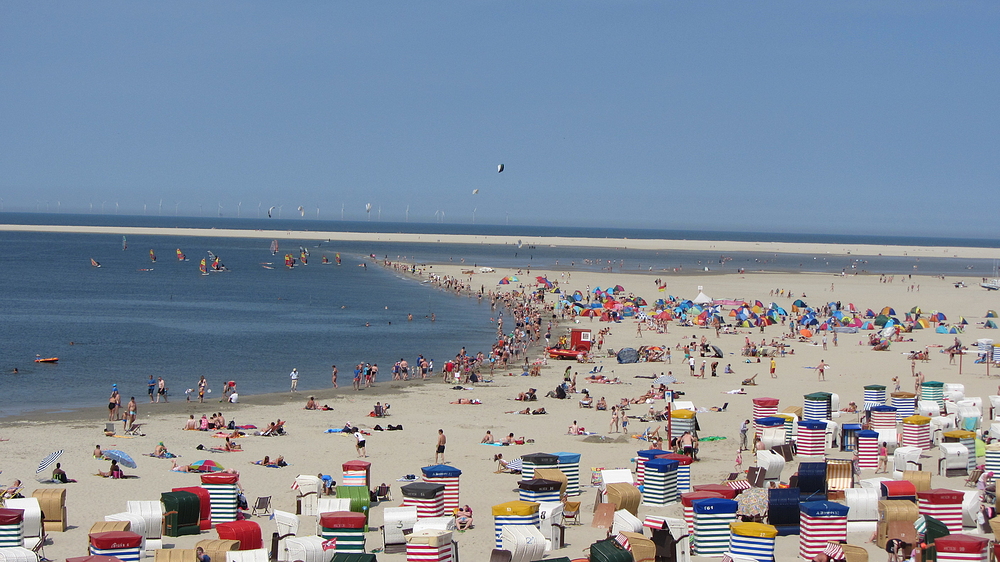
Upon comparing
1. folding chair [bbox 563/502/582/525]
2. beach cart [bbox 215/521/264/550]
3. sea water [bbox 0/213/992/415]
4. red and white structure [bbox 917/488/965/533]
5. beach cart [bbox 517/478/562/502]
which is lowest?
sea water [bbox 0/213/992/415]

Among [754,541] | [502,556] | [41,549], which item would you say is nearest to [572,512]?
[502,556]

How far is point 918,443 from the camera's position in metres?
19.7

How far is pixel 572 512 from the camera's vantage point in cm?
1512

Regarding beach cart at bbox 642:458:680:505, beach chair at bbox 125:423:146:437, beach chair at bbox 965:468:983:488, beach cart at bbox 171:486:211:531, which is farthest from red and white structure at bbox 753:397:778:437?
beach chair at bbox 125:423:146:437

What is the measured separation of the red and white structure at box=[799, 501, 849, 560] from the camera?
42.0 ft

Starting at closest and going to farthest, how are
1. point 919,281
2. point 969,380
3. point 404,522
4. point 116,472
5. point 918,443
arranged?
point 404,522
point 116,472
point 918,443
point 969,380
point 919,281

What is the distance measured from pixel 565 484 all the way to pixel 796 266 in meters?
95.1

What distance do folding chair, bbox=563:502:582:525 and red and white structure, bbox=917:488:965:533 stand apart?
5.14 meters

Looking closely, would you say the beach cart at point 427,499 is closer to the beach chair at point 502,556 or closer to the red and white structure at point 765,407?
the beach chair at point 502,556

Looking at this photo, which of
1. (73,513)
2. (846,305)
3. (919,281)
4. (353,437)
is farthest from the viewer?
(919,281)

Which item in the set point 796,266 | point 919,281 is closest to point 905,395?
point 919,281

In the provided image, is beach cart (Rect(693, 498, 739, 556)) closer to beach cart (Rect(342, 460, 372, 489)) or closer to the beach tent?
beach cart (Rect(342, 460, 372, 489))

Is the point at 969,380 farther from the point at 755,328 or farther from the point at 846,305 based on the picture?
the point at 846,305

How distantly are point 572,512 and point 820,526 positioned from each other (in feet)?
13.0
